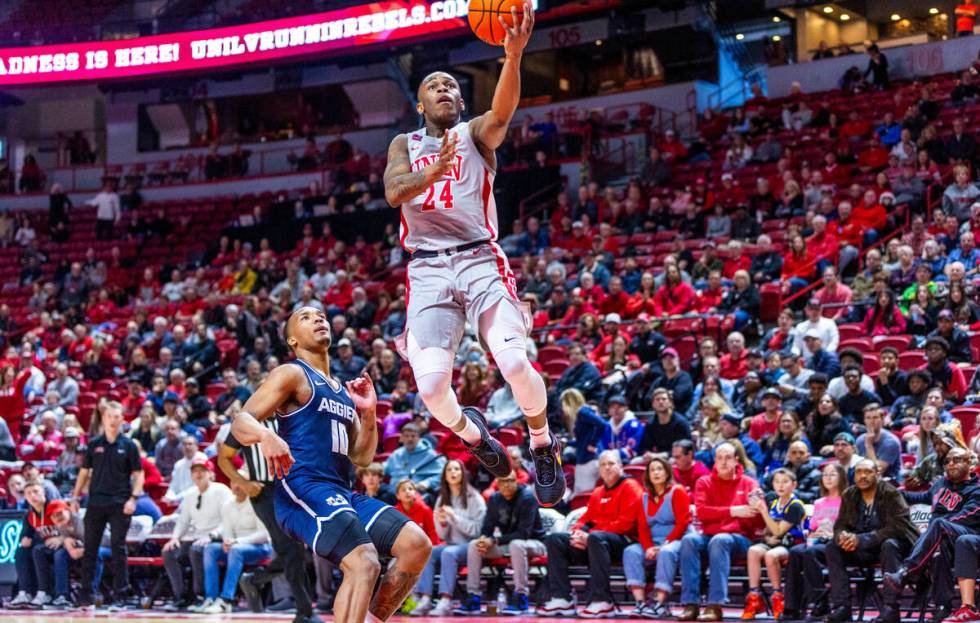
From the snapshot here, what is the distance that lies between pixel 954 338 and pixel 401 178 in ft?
27.1

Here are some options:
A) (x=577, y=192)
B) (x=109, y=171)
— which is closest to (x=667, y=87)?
(x=577, y=192)

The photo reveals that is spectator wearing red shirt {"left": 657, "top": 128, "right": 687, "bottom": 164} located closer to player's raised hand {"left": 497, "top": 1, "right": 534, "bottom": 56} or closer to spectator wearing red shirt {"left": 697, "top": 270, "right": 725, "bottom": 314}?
spectator wearing red shirt {"left": 697, "top": 270, "right": 725, "bottom": 314}

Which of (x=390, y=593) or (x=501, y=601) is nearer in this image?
(x=390, y=593)

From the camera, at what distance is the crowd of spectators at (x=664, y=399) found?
1062 cm

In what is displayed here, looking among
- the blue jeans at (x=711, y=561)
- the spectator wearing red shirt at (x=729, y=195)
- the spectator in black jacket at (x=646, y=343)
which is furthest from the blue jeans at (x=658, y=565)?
the spectator wearing red shirt at (x=729, y=195)

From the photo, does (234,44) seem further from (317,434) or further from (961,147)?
(317,434)

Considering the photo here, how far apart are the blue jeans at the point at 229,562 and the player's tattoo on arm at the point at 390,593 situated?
255 inches

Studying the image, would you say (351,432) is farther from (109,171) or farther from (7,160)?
(7,160)

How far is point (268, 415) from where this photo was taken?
638 centimetres

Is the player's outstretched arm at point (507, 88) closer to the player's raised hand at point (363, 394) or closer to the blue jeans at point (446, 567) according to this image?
the player's raised hand at point (363, 394)

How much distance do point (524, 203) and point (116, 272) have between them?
9.28 m

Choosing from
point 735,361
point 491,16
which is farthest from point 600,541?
point 491,16

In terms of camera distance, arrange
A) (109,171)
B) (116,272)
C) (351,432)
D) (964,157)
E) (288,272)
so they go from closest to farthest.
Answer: (351,432)
(964,157)
(288,272)
(116,272)
(109,171)

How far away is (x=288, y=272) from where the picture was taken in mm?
22250
